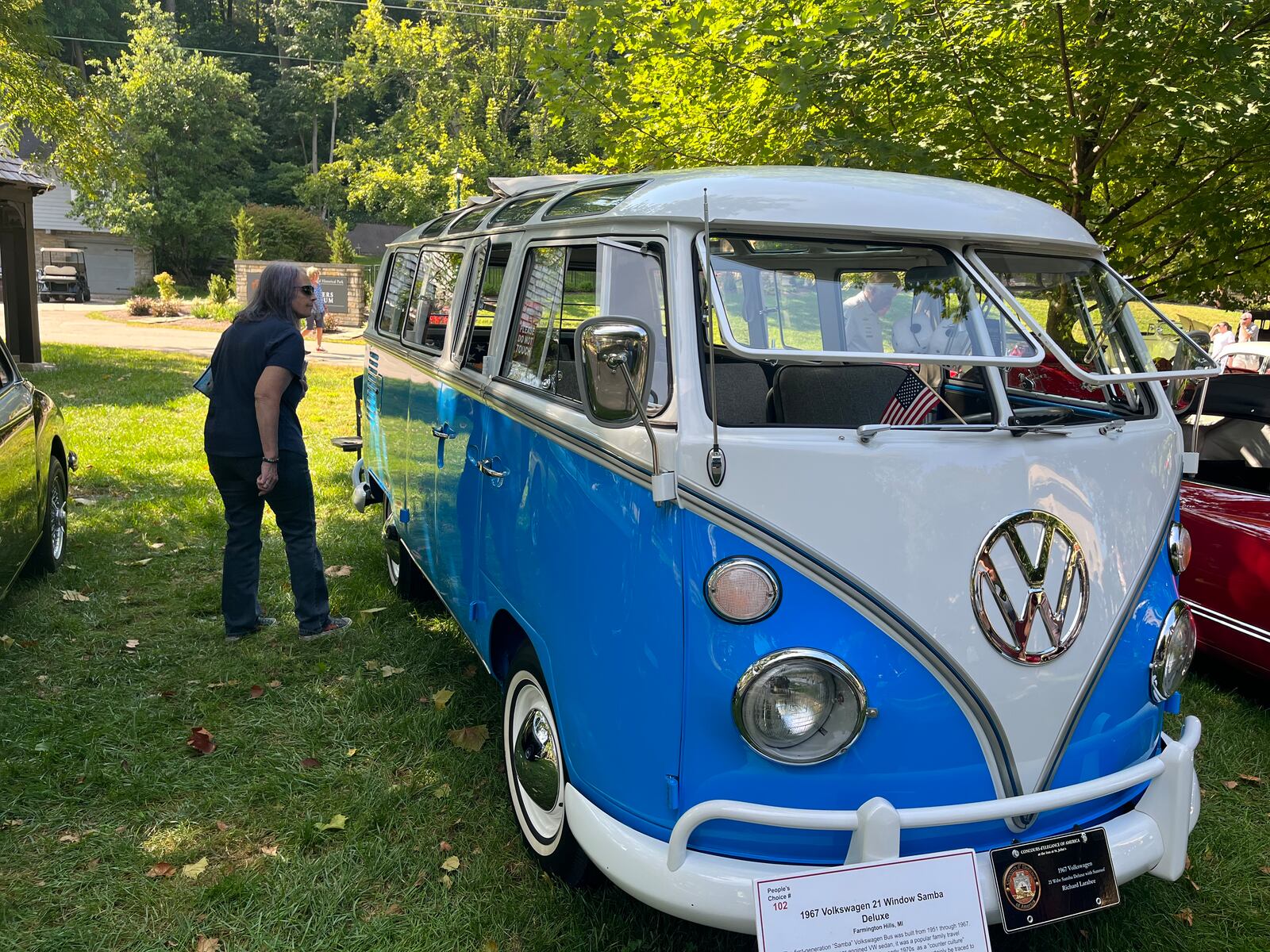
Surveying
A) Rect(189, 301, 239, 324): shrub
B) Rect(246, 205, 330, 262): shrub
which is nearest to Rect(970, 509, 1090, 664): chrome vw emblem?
Rect(189, 301, 239, 324): shrub

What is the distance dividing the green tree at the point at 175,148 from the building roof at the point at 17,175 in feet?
80.0

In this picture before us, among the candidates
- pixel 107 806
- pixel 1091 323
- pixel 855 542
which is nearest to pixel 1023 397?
pixel 1091 323

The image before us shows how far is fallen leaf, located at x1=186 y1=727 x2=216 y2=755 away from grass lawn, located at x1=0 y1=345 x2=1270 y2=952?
0.16 feet

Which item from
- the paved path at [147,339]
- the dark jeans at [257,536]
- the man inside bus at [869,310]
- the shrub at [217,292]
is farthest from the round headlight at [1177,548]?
the shrub at [217,292]

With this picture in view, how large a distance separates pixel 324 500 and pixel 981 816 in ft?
22.5

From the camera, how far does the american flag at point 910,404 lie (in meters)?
3.09

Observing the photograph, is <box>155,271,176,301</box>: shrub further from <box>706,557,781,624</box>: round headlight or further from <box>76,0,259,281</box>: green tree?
<box>706,557,781,624</box>: round headlight

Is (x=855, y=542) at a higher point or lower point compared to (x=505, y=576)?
higher

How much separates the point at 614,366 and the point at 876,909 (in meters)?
1.45

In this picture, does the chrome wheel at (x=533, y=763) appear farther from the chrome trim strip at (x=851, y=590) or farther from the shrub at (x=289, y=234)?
the shrub at (x=289, y=234)

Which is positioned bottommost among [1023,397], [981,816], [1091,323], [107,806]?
[107,806]

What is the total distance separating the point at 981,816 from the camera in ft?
7.78

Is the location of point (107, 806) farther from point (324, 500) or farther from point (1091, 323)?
→ point (324, 500)

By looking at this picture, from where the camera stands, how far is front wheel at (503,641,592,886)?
3.11 meters
